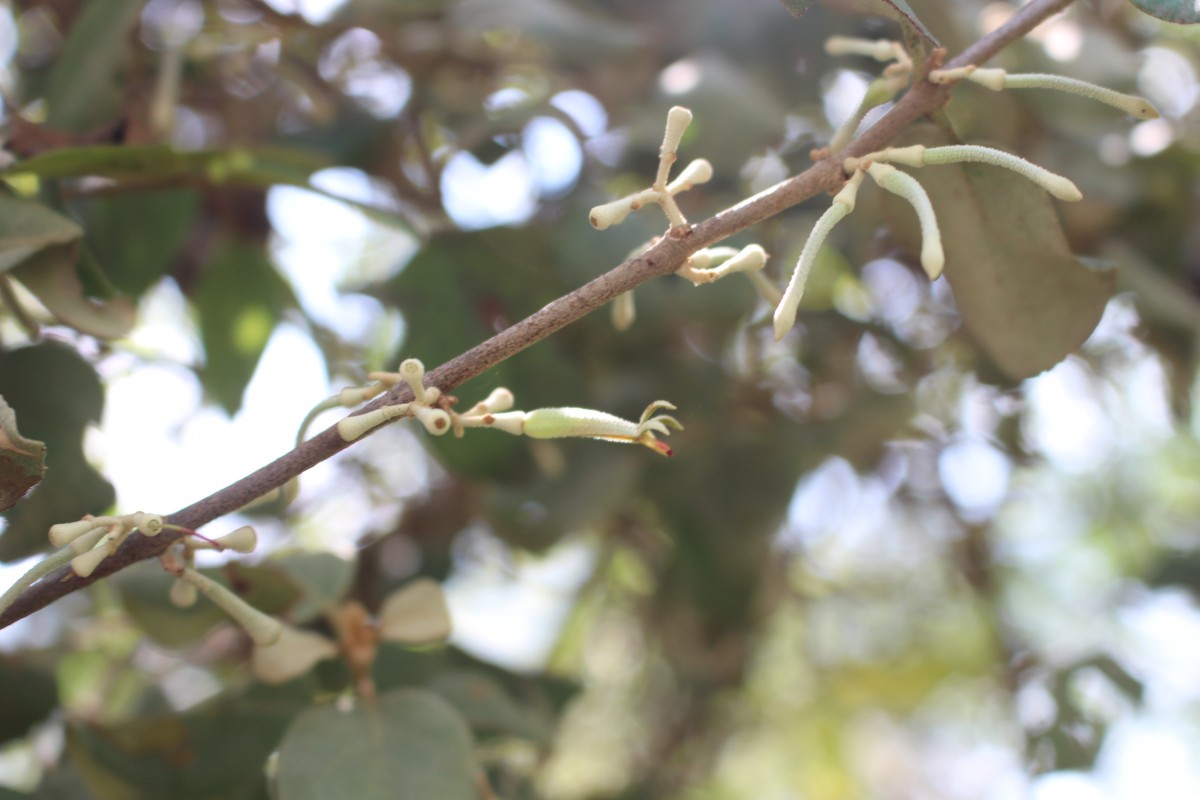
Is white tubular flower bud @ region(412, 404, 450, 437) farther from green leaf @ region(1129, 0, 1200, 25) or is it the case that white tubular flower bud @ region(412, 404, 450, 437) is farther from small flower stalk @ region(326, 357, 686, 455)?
green leaf @ region(1129, 0, 1200, 25)

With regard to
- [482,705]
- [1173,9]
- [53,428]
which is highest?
[1173,9]

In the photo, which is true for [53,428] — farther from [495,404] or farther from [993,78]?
[993,78]

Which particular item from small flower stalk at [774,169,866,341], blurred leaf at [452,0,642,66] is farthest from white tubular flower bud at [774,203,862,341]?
blurred leaf at [452,0,642,66]

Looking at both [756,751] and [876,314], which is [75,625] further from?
[756,751]

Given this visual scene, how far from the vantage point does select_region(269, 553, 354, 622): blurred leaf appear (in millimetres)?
555

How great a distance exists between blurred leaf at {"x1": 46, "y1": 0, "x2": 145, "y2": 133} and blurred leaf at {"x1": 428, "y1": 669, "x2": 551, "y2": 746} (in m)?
0.38

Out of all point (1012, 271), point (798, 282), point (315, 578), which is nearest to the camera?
point (798, 282)

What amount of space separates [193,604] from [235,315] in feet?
0.86

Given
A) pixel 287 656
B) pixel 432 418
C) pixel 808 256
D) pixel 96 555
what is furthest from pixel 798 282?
pixel 287 656

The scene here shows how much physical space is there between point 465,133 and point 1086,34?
1.49ft

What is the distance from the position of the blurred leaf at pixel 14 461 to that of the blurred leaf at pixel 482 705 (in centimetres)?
30

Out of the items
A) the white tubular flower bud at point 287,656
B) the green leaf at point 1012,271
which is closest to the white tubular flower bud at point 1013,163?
the green leaf at point 1012,271

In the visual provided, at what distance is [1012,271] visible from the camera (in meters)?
0.46

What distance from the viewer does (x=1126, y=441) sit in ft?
4.21
